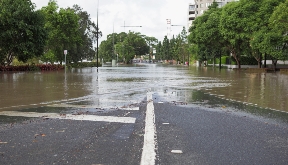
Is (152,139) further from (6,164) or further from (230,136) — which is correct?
(6,164)

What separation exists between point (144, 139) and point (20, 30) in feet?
112

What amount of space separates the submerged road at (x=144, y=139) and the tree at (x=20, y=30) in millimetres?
29275

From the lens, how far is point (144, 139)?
567cm

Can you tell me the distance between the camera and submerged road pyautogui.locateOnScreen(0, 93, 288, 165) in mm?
4633

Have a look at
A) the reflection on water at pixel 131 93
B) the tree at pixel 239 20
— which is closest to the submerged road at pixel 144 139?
the reflection on water at pixel 131 93

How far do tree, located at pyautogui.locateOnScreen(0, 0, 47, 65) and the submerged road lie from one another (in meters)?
29.3

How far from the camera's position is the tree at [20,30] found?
114ft

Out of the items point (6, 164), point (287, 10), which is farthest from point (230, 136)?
point (287, 10)

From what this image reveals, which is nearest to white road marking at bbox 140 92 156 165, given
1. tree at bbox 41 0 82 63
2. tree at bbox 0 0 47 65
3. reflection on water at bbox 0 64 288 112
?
reflection on water at bbox 0 64 288 112

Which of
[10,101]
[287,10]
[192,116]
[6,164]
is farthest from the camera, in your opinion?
[287,10]

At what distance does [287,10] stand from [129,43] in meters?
84.5

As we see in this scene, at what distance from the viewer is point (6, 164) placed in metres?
4.39

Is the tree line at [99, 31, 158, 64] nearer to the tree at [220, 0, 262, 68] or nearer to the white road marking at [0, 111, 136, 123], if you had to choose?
the tree at [220, 0, 262, 68]

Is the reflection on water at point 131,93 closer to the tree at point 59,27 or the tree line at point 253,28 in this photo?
the tree line at point 253,28
